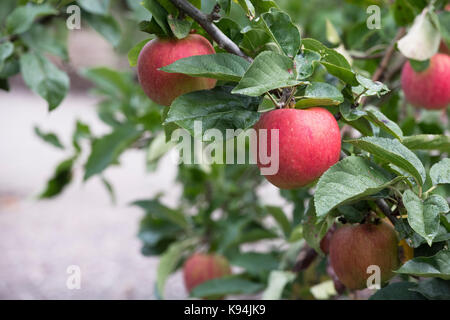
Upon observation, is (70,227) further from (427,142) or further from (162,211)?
(427,142)

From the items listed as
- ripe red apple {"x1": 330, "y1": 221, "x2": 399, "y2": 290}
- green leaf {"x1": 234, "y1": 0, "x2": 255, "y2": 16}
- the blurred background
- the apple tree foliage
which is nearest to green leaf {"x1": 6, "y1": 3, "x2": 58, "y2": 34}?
the apple tree foliage

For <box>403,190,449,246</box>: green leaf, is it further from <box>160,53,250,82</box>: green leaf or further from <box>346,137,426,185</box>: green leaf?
<box>160,53,250,82</box>: green leaf

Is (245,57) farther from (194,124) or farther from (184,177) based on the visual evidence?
(184,177)

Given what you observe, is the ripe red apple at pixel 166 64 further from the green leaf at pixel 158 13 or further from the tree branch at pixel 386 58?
the tree branch at pixel 386 58

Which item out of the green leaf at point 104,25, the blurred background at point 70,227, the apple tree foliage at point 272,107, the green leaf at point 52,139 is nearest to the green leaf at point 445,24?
the apple tree foliage at point 272,107

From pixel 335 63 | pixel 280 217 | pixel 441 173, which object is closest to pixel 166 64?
pixel 335 63

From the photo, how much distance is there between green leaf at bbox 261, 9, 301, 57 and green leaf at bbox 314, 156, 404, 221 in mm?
101

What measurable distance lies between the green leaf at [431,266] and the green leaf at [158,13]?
0.26 m

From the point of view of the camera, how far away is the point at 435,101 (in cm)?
73

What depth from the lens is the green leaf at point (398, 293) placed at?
1.51ft

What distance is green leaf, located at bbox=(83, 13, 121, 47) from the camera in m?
0.81

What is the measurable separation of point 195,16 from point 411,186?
0.73ft

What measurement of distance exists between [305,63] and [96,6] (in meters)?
0.46

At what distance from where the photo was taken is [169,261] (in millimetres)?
939
